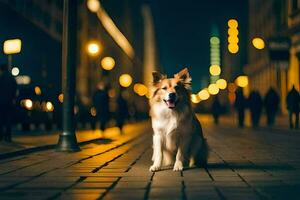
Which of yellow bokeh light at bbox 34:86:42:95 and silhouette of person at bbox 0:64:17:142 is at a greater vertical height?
yellow bokeh light at bbox 34:86:42:95

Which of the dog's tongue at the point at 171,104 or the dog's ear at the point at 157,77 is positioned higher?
the dog's ear at the point at 157,77

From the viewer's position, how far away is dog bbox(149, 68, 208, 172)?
880 cm

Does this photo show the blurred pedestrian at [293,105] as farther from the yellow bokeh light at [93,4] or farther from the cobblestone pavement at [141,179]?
the yellow bokeh light at [93,4]

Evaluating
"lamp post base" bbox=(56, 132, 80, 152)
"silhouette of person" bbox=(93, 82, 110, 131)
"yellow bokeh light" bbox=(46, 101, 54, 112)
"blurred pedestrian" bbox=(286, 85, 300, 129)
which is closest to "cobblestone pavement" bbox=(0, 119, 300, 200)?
"lamp post base" bbox=(56, 132, 80, 152)

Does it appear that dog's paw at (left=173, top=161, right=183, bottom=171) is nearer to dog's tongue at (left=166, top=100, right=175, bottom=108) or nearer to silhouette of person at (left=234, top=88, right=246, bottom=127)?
dog's tongue at (left=166, top=100, right=175, bottom=108)

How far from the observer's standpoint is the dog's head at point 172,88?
28.6 ft

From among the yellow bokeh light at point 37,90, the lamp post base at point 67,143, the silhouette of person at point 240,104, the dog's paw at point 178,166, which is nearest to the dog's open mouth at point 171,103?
the dog's paw at point 178,166

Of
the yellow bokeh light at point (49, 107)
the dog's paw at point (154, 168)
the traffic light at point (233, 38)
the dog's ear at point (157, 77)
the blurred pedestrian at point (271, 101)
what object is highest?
the traffic light at point (233, 38)

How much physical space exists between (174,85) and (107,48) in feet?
309

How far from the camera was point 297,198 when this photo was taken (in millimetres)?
6293

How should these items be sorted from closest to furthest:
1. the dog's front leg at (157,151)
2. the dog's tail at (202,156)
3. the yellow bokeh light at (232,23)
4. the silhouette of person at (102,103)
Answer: the dog's front leg at (157,151) → the dog's tail at (202,156) → the silhouette of person at (102,103) → the yellow bokeh light at (232,23)

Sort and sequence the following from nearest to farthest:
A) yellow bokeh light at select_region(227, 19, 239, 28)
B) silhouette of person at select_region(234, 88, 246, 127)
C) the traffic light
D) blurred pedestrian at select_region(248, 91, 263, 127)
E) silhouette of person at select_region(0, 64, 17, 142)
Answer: silhouette of person at select_region(0, 64, 17, 142), blurred pedestrian at select_region(248, 91, 263, 127), silhouette of person at select_region(234, 88, 246, 127), the traffic light, yellow bokeh light at select_region(227, 19, 239, 28)

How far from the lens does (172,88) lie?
8727 millimetres

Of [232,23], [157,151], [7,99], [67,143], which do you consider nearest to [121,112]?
[7,99]
